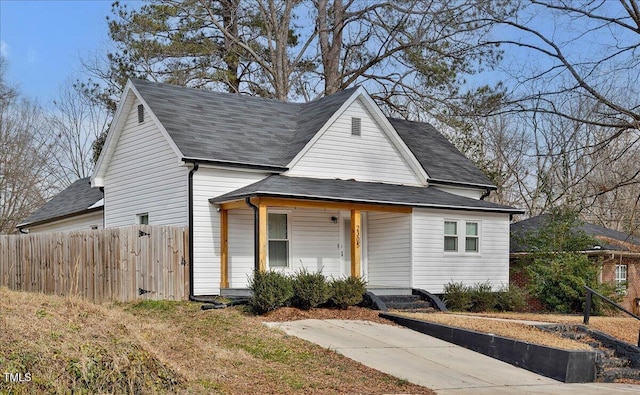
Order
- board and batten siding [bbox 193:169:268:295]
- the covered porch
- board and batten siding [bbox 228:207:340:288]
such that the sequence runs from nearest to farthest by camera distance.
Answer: the covered porch, board and batten siding [bbox 193:169:268:295], board and batten siding [bbox 228:207:340:288]

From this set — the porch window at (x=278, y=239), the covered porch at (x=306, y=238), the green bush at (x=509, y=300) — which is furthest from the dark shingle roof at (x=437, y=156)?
the porch window at (x=278, y=239)

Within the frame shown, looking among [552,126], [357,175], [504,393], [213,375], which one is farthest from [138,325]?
[552,126]

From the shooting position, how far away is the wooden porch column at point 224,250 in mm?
20031

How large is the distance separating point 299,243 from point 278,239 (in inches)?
27.9

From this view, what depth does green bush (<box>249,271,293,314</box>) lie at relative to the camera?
16672mm

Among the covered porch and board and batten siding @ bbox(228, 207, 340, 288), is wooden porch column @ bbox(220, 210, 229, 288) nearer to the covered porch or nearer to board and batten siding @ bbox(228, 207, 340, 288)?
the covered porch

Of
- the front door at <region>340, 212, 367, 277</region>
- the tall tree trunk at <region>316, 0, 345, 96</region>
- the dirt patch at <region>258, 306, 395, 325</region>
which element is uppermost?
the tall tree trunk at <region>316, 0, 345, 96</region>

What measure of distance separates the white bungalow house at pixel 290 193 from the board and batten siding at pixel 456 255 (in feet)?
0.11

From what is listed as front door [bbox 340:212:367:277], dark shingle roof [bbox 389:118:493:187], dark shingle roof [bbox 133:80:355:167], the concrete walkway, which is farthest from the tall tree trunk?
the concrete walkway

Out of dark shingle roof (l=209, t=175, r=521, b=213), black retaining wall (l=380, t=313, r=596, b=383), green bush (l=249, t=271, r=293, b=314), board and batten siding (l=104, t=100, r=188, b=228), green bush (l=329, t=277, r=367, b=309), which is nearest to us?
black retaining wall (l=380, t=313, r=596, b=383)

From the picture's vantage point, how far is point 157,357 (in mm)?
9859

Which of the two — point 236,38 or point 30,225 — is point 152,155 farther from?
point 236,38

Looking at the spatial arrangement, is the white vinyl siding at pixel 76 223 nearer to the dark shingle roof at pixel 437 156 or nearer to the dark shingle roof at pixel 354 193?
the dark shingle roof at pixel 354 193

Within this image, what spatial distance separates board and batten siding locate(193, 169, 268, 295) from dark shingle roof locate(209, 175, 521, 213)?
12.7 inches
